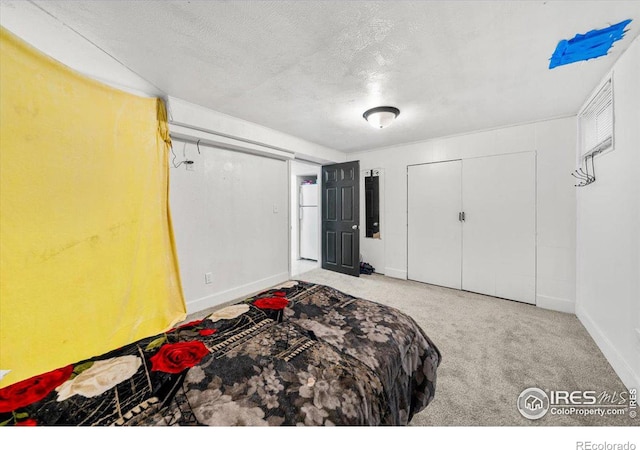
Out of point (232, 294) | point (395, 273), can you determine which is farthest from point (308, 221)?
point (232, 294)

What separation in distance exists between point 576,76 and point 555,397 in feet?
8.27

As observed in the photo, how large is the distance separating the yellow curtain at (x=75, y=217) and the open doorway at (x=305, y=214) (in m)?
3.31

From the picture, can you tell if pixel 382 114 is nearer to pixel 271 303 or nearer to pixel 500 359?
pixel 271 303

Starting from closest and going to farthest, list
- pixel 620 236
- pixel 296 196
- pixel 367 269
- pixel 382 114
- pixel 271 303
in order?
1. pixel 271 303
2. pixel 620 236
3. pixel 382 114
4. pixel 367 269
5. pixel 296 196

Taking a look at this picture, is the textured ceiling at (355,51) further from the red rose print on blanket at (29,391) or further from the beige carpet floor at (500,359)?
the beige carpet floor at (500,359)

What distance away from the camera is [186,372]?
900mm

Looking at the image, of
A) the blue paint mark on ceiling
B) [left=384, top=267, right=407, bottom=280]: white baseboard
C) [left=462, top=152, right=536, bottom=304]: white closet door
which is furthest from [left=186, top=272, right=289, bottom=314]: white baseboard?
the blue paint mark on ceiling

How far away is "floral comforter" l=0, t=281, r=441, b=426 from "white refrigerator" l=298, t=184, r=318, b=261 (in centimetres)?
415

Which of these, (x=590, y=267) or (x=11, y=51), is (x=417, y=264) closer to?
(x=590, y=267)

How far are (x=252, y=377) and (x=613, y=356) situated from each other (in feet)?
8.80

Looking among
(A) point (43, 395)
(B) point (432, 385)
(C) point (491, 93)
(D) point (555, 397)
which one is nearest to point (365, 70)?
(C) point (491, 93)

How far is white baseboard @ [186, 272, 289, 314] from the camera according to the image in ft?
9.25

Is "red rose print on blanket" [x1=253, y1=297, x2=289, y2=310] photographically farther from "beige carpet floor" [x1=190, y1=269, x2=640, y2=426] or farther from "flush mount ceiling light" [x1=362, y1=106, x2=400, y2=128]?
"flush mount ceiling light" [x1=362, y1=106, x2=400, y2=128]

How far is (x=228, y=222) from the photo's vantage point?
10.5 ft
